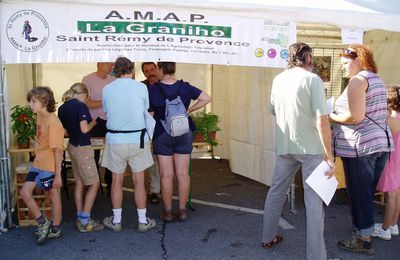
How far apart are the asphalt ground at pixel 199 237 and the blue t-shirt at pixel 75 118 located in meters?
0.90

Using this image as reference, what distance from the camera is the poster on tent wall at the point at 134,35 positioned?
4270 millimetres

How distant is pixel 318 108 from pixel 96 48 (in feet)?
7.02

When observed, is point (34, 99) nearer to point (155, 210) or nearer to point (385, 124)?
point (155, 210)

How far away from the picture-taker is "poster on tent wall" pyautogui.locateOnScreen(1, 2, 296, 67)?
4.27 metres

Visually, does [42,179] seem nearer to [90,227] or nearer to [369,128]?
[90,227]

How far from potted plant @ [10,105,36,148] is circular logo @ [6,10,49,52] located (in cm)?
81

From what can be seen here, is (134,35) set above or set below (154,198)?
above

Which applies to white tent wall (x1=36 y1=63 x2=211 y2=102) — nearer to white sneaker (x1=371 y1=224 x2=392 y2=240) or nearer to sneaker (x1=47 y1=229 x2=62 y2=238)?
sneaker (x1=47 y1=229 x2=62 y2=238)

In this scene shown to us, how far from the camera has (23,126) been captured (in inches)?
188

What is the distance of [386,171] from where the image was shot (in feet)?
14.6

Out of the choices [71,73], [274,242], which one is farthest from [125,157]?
[71,73]

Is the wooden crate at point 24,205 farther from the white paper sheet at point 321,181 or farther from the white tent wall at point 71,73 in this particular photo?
the white tent wall at point 71,73

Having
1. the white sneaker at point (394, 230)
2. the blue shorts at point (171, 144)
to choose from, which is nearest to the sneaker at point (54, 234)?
the blue shorts at point (171, 144)

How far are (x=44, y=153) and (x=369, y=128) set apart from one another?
2785 millimetres
